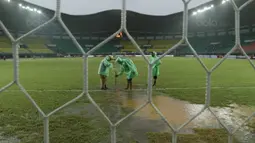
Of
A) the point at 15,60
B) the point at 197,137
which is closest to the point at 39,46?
the point at 197,137

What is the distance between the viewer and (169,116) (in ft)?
14.3

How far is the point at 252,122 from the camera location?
3805mm

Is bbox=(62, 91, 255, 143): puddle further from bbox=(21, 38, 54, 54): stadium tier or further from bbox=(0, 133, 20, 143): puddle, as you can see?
bbox=(21, 38, 54, 54): stadium tier

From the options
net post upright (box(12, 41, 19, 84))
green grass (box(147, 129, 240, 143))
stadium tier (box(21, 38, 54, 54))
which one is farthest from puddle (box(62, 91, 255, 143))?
stadium tier (box(21, 38, 54, 54))

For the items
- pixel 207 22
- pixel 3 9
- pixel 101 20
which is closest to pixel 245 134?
pixel 3 9

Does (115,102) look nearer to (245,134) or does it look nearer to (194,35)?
(245,134)

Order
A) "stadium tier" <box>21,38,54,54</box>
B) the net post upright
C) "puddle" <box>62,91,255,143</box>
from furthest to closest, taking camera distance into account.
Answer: "stadium tier" <box>21,38,54,54</box> < "puddle" <box>62,91,255,143</box> < the net post upright

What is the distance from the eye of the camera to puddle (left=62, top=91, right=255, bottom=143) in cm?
338

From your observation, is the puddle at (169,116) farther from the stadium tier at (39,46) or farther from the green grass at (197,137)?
the stadium tier at (39,46)

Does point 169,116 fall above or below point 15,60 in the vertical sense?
below

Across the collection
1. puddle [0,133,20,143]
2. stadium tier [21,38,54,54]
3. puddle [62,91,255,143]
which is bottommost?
puddle [62,91,255,143]

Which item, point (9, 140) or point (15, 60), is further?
point (9, 140)

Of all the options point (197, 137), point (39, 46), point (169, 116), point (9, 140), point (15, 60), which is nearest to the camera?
point (15, 60)

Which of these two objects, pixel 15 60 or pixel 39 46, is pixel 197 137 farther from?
pixel 39 46
